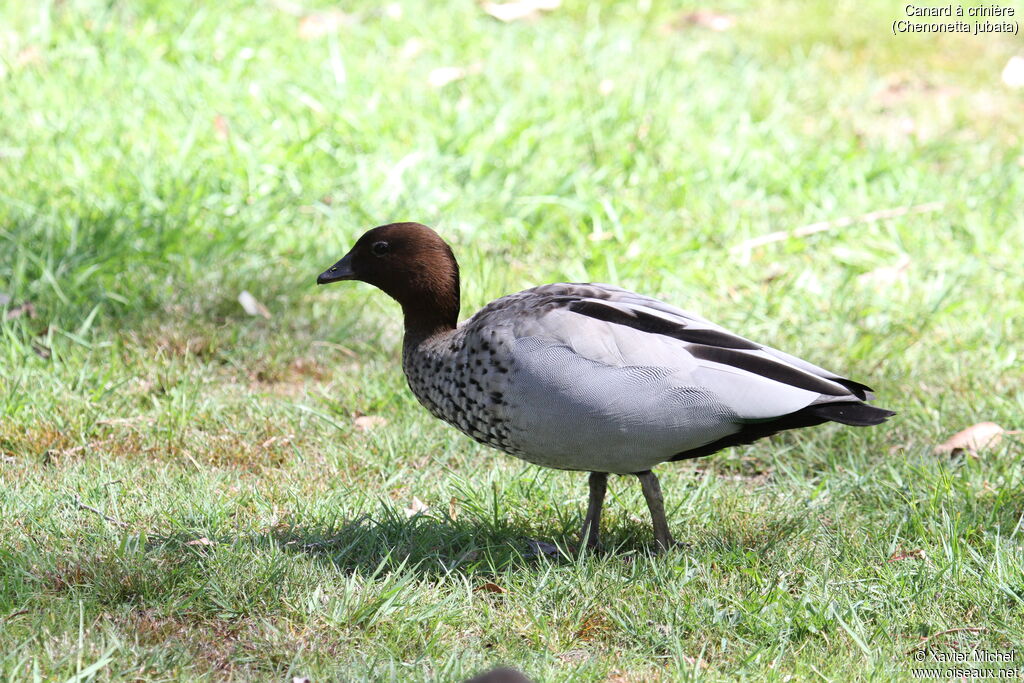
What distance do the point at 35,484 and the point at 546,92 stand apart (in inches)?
144

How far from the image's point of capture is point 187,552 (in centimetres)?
332

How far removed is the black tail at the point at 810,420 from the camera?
10.5 ft

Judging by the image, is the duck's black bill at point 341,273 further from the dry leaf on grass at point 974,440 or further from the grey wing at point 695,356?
the dry leaf on grass at point 974,440

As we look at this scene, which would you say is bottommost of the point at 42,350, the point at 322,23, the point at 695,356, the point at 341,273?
the point at 42,350

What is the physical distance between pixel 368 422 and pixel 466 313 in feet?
2.66

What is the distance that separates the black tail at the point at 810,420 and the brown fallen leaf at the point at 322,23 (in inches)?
170

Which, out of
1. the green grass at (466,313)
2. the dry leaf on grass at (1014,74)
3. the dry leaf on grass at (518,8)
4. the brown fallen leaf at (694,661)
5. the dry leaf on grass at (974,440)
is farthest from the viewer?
the dry leaf on grass at (518,8)

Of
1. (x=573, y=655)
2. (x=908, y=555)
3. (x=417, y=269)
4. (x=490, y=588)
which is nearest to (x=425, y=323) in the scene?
(x=417, y=269)

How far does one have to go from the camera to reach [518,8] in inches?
294

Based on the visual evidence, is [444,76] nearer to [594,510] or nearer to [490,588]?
[594,510]

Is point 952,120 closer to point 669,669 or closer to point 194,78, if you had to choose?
point 194,78

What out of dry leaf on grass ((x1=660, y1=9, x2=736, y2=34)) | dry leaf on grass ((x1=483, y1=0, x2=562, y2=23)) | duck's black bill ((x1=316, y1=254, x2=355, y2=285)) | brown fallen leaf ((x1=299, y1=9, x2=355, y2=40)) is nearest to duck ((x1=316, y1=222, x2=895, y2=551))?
duck's black bill ((x1=316, y1=254, x2=355, y2=285))

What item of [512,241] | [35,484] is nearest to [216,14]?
[512,241]

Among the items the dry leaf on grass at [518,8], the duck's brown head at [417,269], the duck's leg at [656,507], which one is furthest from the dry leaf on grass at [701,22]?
the duck's leg at [656,507]
